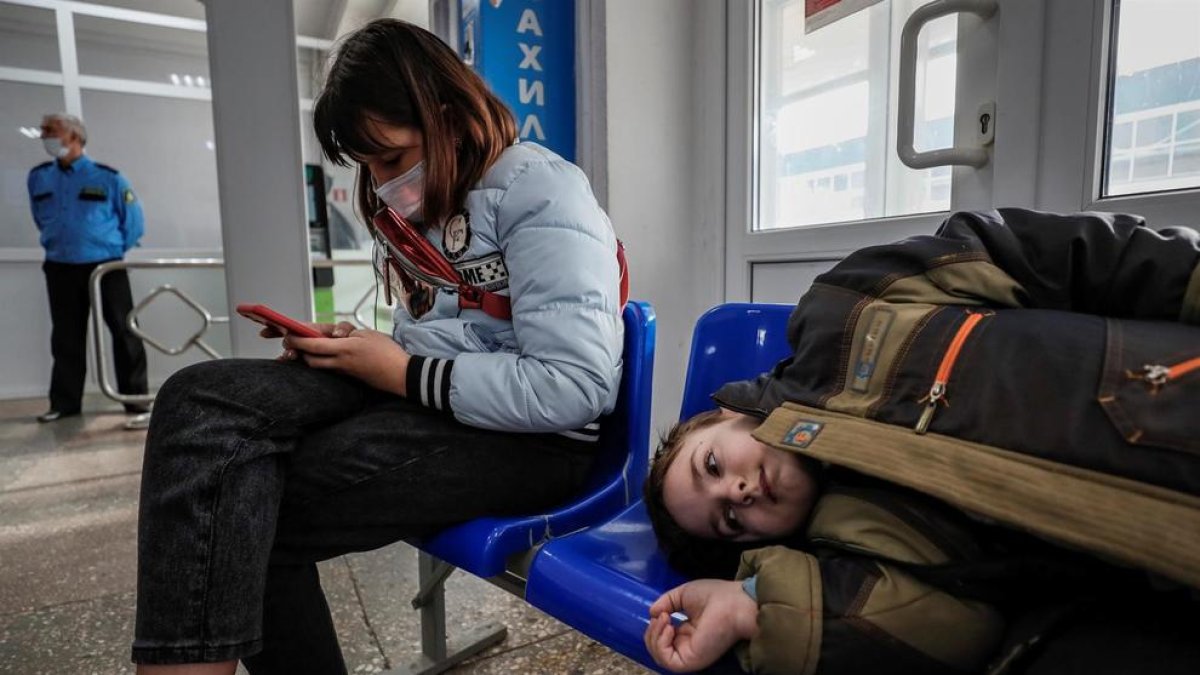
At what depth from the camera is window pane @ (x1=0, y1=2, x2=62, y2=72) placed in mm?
4238

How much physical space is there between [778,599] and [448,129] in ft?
2.19

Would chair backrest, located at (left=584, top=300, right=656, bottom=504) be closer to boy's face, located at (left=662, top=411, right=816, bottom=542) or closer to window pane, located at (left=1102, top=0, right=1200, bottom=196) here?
boy's face, located at (left=662, top=411, right=816, bottom=542)

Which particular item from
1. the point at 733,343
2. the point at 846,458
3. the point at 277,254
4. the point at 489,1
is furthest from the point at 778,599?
the point at 489,1

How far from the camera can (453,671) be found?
3.94ft

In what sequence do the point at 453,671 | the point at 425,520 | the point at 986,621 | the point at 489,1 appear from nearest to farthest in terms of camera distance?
1. the point at 986,621
2. the point at 425,520
3. the point at 453,671
4. the point at 489,1

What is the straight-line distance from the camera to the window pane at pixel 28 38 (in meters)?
4.24

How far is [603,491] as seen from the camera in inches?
33.3

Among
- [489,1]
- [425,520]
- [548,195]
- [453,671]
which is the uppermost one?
[489,1]

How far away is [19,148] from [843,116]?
5.32 m

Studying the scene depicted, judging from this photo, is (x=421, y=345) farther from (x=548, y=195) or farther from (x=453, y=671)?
(x=453, y=671)

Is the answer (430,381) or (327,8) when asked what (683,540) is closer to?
(430,381)

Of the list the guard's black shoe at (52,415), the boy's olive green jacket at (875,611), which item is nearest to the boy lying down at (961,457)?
the boy's olive green jacket at (875,611)

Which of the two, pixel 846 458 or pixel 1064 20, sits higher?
pixel 1064 20

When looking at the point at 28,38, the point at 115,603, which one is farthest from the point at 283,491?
the point at 28,38
